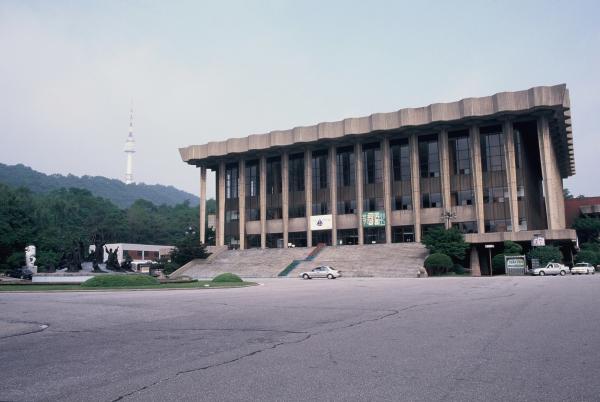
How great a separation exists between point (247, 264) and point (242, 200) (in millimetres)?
20934

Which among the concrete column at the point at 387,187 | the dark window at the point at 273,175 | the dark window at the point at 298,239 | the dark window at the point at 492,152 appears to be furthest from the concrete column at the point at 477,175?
the dark window at the point at 273,175

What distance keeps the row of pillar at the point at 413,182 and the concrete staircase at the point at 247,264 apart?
836 cm

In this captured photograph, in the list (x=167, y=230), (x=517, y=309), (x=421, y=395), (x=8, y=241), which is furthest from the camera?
(x=167, y=230)

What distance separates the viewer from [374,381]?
22.5ft

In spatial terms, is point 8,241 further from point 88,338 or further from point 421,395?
point 421,395

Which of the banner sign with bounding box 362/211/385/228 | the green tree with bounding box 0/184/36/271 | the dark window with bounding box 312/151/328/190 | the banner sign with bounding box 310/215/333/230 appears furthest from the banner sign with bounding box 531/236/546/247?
the green tree with bounding box 0/184/36/271

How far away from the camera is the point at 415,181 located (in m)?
70.7

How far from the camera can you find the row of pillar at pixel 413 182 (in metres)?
63.6

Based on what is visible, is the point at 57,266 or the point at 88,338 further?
the point at 57,266

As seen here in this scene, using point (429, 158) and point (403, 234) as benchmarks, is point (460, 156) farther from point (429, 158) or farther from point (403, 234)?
point (403, 234)

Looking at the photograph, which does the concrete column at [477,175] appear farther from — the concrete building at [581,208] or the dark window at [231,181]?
the dark window at [231,181]

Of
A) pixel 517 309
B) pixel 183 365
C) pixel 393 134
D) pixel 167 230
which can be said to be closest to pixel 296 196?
pixel 393 134

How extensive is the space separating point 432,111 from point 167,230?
360ft

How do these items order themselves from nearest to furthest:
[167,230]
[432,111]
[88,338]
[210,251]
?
1. [88,338]
2. [432,111]
3. [210,251]
4. [167,230]
